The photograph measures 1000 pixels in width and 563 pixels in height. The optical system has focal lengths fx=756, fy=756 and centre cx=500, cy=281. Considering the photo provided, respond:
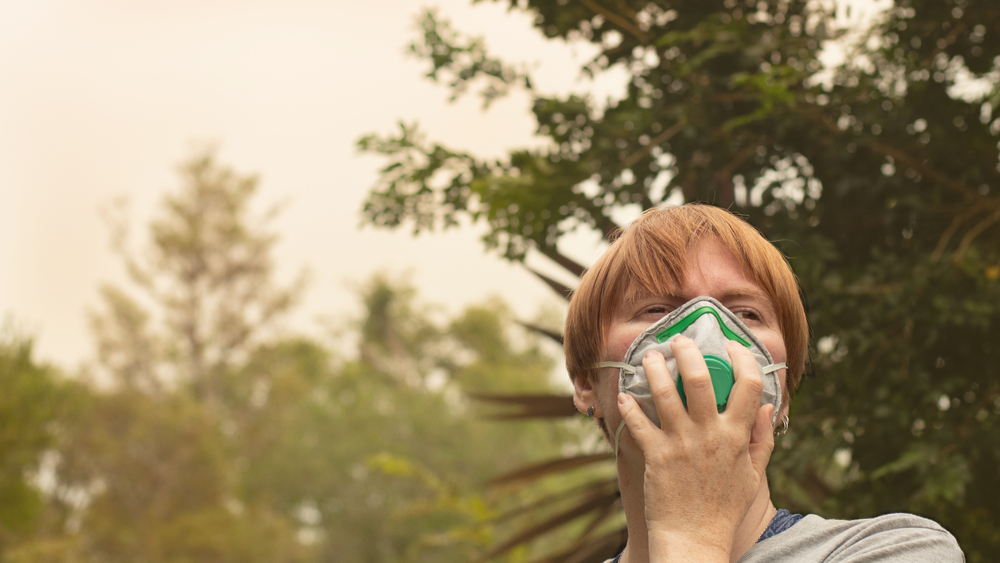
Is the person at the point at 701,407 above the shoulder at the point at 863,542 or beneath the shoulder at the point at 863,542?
above

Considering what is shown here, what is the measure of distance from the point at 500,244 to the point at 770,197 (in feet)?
3.50

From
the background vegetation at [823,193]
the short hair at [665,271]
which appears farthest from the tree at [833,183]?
the short hair at [665,271]

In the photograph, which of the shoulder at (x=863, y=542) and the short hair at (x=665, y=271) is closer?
the shoulder at (x=863, y=542)

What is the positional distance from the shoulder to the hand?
188 mm

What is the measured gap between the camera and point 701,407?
986 millimetres

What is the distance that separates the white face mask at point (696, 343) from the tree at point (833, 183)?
1.34 m

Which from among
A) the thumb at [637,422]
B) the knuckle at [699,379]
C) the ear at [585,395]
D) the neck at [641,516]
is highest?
the ear at [585,395]

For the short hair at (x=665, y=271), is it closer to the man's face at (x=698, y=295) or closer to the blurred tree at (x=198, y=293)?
the man's face at (x=698, y=295)

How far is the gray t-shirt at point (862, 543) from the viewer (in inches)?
41.6

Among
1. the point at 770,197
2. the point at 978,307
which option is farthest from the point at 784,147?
the point at 978,307

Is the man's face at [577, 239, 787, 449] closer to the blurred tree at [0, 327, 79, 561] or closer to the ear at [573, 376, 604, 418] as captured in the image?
the ear at [573, 376, 604, 418]

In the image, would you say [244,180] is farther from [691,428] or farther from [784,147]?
[691,428]

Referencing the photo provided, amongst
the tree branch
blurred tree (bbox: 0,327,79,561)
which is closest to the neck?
the tree branch

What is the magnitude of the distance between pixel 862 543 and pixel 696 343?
0.37 m
